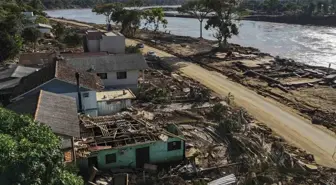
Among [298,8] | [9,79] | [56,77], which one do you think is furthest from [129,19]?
[298,8]

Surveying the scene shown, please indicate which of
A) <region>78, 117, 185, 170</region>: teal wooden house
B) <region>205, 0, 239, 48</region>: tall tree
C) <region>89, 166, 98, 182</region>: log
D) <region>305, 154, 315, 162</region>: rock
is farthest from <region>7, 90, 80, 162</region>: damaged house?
<region>205, 0, 239, 48</region>: tall tree

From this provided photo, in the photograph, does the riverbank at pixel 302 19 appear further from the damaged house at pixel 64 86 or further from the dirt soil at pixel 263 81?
the damaged house at pixel 64 86

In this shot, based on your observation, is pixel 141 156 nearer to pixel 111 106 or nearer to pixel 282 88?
pixel 111 106

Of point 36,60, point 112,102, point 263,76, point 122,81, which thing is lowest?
point 263,76

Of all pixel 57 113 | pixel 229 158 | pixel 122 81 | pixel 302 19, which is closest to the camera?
pixel 57 113

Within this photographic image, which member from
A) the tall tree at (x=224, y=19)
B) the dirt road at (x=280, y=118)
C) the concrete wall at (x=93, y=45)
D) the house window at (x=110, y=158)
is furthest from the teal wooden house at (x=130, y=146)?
the tall tree at (x=224, y=19)

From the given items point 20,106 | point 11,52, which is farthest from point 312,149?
point 11,52

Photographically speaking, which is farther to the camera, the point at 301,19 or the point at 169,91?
the point at 301,19
